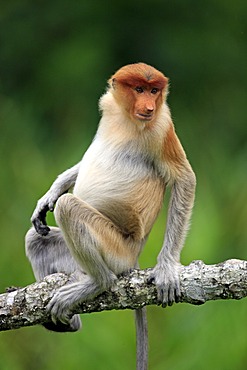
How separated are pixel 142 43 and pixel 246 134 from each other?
6.65ft

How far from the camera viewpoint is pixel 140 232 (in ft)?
16.6

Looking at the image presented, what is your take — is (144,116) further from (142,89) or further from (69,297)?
(69,297)

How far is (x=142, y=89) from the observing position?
5.00 metres

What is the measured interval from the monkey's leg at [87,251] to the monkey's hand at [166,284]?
22 cm

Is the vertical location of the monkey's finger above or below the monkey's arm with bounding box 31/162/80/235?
below

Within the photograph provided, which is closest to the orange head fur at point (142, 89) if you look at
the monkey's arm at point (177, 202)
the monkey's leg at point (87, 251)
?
the monkey's arm at point (177, 202)

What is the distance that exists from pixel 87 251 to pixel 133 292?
0.35 m

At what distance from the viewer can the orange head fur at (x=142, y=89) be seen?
4.96 m

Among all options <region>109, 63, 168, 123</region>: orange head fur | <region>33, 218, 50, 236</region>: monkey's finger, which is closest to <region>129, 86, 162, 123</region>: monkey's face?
<region>109, 63, 168, 123</region>: orange head fur

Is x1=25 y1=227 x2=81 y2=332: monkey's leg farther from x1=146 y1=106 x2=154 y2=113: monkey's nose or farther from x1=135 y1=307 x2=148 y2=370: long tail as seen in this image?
x1=146 y1=106 x2=154 y2=113: monkey's nose

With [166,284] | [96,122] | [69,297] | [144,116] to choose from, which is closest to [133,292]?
[166,284]

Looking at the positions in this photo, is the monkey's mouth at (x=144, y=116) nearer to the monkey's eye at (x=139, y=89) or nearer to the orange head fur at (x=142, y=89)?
the orange head fur at (x=142, y=89)

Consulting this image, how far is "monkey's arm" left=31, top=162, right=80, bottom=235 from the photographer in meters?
5.30

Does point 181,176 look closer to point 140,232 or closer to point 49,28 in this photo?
point 140,232
